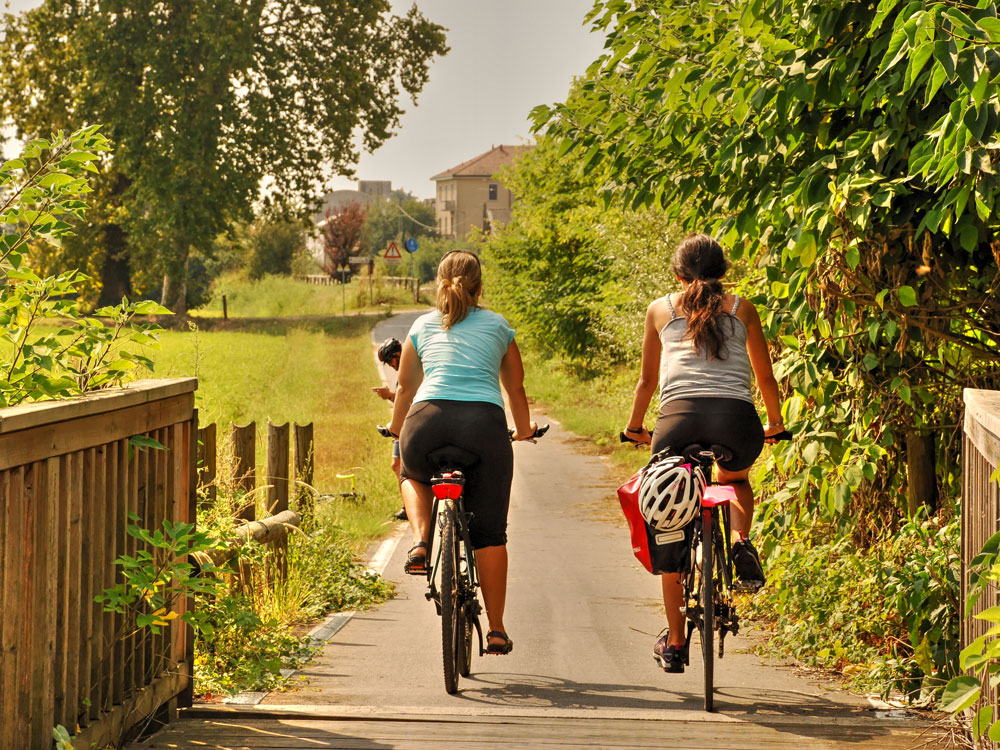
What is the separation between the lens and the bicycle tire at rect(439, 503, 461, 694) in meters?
5.19

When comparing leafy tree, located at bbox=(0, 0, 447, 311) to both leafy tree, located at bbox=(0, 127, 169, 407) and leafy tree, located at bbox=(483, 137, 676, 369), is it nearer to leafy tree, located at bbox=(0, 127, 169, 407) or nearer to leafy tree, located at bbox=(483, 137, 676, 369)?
leafy tree, located at bbox=(483, 137, 676, 369)

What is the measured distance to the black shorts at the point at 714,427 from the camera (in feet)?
16.8

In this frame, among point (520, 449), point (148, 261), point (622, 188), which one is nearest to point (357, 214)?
point (148, 261)

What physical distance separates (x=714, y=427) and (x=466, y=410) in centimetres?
114

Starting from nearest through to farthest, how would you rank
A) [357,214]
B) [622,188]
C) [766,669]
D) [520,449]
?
[766,669], [622,188], [520,449], [357,214]

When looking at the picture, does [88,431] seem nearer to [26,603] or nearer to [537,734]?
[26,603]

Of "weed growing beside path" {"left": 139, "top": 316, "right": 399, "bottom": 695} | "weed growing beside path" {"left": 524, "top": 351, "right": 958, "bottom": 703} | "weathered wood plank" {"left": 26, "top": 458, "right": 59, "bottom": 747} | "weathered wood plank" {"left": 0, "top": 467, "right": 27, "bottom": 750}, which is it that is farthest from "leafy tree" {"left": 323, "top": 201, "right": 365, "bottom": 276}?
"weathered wood plank" {"left": 0, "top": 467, "right": 27, "bottom": 750}

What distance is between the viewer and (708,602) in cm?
493

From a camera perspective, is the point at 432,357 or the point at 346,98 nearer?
the point at 432,357

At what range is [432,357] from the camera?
5531 millimetres

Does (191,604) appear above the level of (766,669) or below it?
above

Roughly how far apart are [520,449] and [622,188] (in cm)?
1132

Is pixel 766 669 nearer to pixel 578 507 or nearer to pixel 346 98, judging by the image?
pixel 578 507

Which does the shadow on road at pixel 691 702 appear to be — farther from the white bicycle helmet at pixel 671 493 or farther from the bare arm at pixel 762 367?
the bare arm at pixel 762 367
